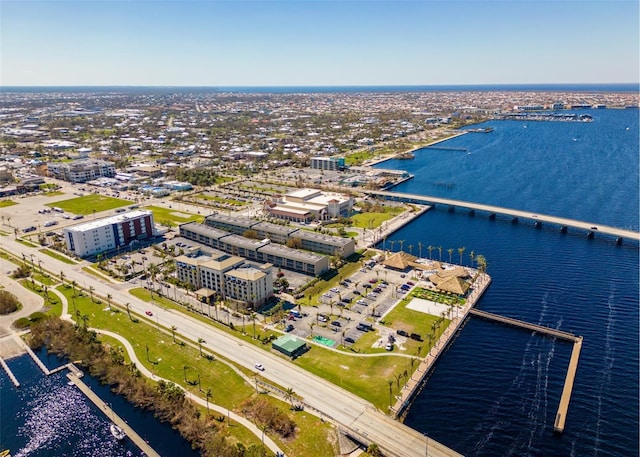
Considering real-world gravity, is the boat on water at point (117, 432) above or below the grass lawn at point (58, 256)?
below

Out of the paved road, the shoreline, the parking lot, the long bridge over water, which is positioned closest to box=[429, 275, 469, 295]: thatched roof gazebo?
the shoreline

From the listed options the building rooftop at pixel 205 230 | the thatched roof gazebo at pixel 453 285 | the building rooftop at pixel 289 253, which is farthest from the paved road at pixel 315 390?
the thatched roof gazebo at pixel 453 285

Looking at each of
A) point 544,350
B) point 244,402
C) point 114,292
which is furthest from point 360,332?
point 114,292

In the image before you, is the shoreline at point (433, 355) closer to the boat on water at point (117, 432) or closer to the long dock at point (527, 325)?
the long dock at point (527, 325)

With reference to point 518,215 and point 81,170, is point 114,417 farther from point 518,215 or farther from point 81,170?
point 81,170

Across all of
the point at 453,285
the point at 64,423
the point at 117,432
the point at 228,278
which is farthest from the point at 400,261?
the point at 64,423

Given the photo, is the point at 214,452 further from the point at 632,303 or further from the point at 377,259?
the point at 632,303

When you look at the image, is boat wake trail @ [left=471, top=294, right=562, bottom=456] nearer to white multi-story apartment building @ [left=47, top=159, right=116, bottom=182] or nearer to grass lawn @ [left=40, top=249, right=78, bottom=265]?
grass lawn @ [left=40, top=249, right=78, bottom=265]
